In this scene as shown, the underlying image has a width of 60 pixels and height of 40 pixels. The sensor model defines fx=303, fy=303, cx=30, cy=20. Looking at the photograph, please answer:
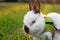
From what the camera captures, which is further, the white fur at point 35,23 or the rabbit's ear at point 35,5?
the rabbit's ear at point 35,5

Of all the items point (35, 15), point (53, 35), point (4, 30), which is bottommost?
point (4, 30)

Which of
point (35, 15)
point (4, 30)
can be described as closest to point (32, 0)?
point (35, 15)

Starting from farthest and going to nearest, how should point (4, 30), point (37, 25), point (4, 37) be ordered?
point (4, 30) < point (4, 37) < point (37, 25)

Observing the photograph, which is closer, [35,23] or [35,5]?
[35,23]

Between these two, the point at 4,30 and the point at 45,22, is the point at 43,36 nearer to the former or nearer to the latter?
the point at 45,22

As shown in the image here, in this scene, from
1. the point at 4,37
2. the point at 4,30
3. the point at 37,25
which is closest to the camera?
the point at 37,25

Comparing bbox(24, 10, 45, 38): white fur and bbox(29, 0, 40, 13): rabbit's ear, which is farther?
bbox(29, 0, 40, 13): rabbit's ear

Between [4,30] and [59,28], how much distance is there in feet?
3.80

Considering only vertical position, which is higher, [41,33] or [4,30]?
[41,33]

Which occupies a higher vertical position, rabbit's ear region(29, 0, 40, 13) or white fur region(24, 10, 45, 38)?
rabbit's ear region(29, 0, 40, 13)

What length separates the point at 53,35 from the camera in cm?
311

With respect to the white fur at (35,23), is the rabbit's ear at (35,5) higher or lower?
higher

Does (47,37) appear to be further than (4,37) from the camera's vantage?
No

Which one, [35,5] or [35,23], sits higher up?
[35,5]
